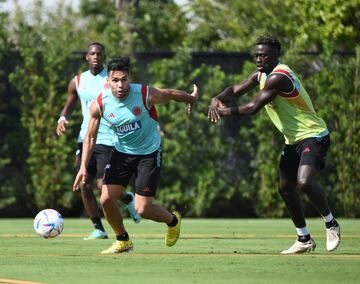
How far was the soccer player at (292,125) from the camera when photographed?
12.1 m

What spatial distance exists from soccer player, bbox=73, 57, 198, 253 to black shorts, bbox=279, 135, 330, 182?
1.26 m

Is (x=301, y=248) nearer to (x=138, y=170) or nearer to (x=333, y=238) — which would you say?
(x=333, y=238)

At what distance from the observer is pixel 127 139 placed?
41.2 ft

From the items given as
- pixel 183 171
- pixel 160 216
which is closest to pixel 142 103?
pixel 160 216

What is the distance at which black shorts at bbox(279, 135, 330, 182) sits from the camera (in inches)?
484

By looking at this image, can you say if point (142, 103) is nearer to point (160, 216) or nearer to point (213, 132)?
point (160, 216)

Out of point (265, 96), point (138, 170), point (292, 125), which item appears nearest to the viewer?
point (265, 96)

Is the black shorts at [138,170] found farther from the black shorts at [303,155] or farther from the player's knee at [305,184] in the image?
the player's knee at [305,184]

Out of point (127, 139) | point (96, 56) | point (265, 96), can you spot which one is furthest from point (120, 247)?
point (96, 56)

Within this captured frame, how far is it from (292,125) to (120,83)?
195 cm

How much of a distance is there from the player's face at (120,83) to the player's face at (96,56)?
10.7 feet

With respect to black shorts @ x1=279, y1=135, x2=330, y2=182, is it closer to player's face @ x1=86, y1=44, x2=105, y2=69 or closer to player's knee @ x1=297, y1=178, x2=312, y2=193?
player's knee @ x1=297, y1=178, x2=312, y2=193

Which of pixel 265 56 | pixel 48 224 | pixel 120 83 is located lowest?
pixel 48 224

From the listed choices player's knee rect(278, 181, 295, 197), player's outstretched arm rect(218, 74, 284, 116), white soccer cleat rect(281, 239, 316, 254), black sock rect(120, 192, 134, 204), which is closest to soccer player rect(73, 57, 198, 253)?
player's outstretched arm rect(218, 74, 284, 116)
